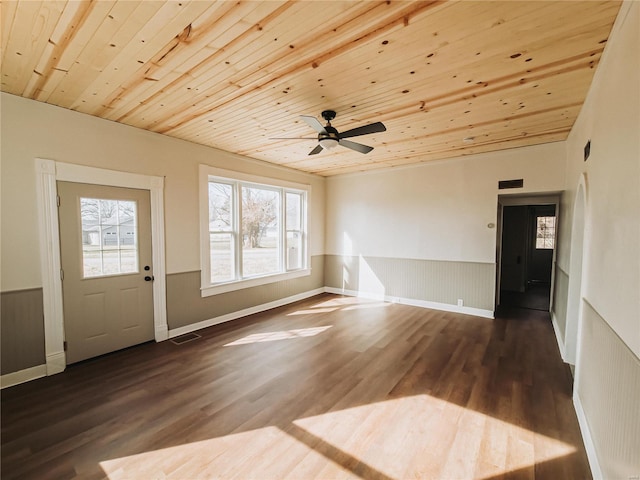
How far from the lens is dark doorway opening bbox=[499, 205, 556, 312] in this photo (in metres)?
6.65

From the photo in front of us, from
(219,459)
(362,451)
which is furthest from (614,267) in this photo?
(219,459)

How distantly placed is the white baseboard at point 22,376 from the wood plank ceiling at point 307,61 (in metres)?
2.74

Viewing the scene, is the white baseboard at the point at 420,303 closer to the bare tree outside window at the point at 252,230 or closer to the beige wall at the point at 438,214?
the beige wall at the point at 438,214

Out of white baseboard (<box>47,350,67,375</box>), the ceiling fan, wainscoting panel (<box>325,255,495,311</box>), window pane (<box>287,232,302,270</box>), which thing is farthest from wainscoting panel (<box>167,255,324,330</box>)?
the ceiling fan

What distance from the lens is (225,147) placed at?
451 centimetres

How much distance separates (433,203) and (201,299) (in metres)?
4.48

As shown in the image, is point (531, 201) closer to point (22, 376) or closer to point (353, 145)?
point (353, 145)

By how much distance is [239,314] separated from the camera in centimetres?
500

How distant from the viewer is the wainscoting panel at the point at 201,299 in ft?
13.4

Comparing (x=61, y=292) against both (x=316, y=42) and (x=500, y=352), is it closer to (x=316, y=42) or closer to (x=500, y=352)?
(x=316, y=42)

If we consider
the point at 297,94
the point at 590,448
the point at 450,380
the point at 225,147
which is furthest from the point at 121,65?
the point at 590,448

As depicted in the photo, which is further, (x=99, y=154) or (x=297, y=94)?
(x=99, y=154)

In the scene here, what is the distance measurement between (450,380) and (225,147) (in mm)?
4376

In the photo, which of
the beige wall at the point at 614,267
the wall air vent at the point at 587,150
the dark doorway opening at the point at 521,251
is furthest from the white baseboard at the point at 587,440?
the dark doorway opening at the point at 521,251
